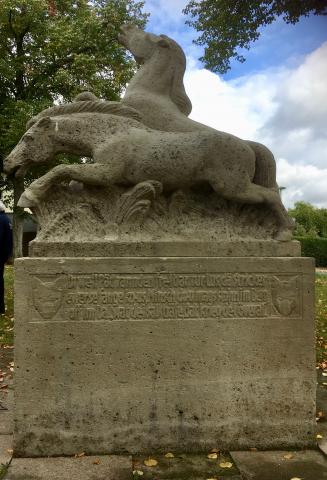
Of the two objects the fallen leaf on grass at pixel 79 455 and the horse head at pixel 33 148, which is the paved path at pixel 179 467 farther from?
the horse head at pixel 33 148

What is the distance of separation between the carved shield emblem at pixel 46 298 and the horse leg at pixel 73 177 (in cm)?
65

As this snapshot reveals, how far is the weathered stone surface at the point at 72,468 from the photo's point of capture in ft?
10.9

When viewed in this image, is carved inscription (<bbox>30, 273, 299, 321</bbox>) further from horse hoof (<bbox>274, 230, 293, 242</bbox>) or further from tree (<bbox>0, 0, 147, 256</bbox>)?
tree (<bbox>0, 0, 147, 256</bbox>)

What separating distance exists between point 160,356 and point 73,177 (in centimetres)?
154

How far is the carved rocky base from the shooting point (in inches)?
Answer: 155

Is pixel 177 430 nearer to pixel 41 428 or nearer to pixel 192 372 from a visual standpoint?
pixel 192 372

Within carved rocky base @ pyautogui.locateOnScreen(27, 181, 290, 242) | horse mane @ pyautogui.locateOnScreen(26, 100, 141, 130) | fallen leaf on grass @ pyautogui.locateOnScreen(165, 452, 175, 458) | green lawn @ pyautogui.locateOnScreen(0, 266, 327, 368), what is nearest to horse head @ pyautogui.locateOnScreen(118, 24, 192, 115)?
horse mane @ pyautogui.locateOnScreen(26, 100, 141, 130)

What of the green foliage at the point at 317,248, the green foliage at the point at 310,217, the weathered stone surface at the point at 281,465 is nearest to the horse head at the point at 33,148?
the weathered stone surface at the point at 281,465

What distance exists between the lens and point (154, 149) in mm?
4004

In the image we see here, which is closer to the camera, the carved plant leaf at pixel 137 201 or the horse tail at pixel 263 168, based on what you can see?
the carved plant leaf at pixel 137 201

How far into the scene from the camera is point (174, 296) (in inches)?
152

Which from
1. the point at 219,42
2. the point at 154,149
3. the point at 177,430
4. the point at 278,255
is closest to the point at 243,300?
the point at 278,255

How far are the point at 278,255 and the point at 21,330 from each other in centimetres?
208

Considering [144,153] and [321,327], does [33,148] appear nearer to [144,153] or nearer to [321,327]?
[144,153]
